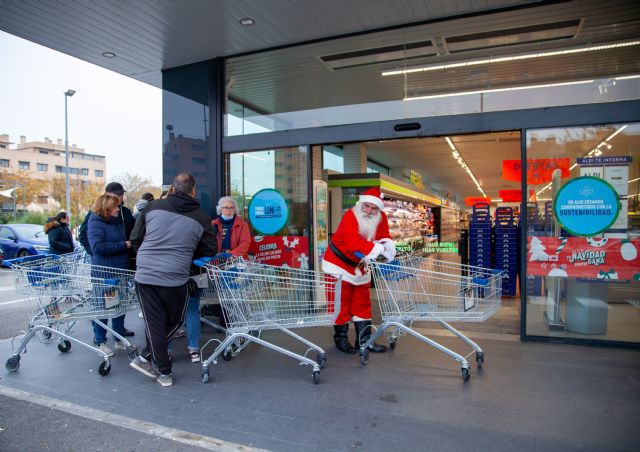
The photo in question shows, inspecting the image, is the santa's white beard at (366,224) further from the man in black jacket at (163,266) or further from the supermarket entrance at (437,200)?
the man in black jacket at (163,266)

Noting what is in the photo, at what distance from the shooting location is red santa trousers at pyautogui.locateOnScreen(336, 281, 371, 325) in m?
4.64

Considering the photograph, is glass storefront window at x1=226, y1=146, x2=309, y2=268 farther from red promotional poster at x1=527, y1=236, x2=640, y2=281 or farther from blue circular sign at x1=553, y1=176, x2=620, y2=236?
blue circular sign at x1=553, y1=176, x2=620, y2=236

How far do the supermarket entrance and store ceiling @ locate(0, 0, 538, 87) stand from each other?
2682mm

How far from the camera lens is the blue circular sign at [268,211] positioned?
634cm

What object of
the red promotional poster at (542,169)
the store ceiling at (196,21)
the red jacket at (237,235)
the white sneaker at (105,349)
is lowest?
the white sneaker at (105,349)

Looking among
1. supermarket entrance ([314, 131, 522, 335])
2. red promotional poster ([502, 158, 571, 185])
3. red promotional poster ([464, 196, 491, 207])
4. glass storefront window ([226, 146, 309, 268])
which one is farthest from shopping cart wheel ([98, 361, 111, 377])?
red promotional poster ([464, 196, 491, 207])

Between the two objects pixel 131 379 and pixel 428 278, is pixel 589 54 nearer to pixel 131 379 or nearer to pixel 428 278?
pixel 428 278

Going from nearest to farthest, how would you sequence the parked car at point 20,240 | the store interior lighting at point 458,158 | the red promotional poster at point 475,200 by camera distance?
the red promotional poster at point 475,200
the store interior lighting at point 458,158
the parked car at point 20,240

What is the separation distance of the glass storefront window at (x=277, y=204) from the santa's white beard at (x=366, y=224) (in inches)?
65.1

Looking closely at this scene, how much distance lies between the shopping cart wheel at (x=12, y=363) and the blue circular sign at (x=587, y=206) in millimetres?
5753

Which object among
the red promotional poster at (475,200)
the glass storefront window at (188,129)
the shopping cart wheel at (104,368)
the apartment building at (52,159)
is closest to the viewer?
the shopping cart wheel at (104,368)

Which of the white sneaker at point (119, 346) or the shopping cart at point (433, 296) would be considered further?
the white sneaker at point (119, 346)

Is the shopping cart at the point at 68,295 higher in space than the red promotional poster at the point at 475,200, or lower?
lower

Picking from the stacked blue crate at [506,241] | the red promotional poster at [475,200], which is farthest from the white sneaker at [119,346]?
the red promotional poster at [475,200]
